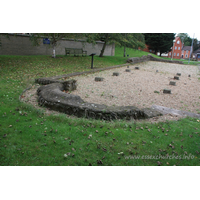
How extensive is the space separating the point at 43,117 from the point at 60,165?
7.11 ft

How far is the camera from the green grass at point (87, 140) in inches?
129

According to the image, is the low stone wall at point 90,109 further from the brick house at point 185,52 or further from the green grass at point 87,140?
the brick house at point 185,52

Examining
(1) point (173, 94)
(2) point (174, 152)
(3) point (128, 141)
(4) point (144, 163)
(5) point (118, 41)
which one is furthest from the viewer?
(5) point (118, 41)

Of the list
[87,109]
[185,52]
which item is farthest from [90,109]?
[185,52]

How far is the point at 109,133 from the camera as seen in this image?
4234mm

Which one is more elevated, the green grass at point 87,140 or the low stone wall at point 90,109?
the low stone wall at point 90,109

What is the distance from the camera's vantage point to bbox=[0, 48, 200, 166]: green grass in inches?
129

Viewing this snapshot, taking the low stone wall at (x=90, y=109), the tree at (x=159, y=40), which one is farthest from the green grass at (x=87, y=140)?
the tree at (x=159, y=40)

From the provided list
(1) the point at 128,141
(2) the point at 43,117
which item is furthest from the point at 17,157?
(1) the point at 128,141

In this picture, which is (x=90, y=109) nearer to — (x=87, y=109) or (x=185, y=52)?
(x=87, y=109)

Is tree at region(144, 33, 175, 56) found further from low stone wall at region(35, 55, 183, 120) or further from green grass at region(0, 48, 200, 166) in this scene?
green grass at region(0, 48, 200, 166)

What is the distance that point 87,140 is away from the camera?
3904 millimetres

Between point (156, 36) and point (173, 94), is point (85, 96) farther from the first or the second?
point (156, 36)

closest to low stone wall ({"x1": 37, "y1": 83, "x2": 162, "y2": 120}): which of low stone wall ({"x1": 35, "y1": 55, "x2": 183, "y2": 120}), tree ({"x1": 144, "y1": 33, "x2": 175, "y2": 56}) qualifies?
low stone wall ({"x1": 35, "y1": 55, "x2": 183, "y2": 120})
